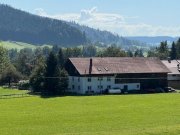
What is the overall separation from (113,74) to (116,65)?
11.9 ft

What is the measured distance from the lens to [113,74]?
86000mm

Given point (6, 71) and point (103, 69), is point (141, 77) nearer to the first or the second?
point (103, 69)

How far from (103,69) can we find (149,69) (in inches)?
366

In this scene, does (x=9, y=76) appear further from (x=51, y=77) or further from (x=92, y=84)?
(x=92, y=84)

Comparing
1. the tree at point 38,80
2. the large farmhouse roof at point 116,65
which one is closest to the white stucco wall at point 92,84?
the large farmhouse roof at point 116,65

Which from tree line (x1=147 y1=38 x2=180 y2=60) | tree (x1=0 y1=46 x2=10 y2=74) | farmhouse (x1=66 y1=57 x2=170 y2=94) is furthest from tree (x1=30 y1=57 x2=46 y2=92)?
tree line (x1=147 y1=38 x2=180 y2=60)

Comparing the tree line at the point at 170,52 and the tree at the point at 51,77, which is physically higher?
the tree line at the point at 170,52

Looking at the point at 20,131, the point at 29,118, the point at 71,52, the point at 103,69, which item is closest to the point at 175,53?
the point at 71,52

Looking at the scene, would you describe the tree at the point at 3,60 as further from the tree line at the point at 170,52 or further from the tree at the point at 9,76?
the tree line at the point at 170,52

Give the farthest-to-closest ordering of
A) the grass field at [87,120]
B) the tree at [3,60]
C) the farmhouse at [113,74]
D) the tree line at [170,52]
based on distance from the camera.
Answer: the tree line at [170,52] < the tree at [3,60] < the farmhouse at [113,74] < the grass field at [87,120]

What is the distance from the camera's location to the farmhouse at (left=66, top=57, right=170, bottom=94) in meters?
84.3

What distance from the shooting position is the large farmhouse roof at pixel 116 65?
85.6 metres

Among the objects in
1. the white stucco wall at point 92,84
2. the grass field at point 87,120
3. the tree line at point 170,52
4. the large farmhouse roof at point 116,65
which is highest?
the tree line at point 170,52

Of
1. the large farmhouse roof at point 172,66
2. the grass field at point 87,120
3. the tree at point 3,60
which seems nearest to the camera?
the grass field at point 87,120
